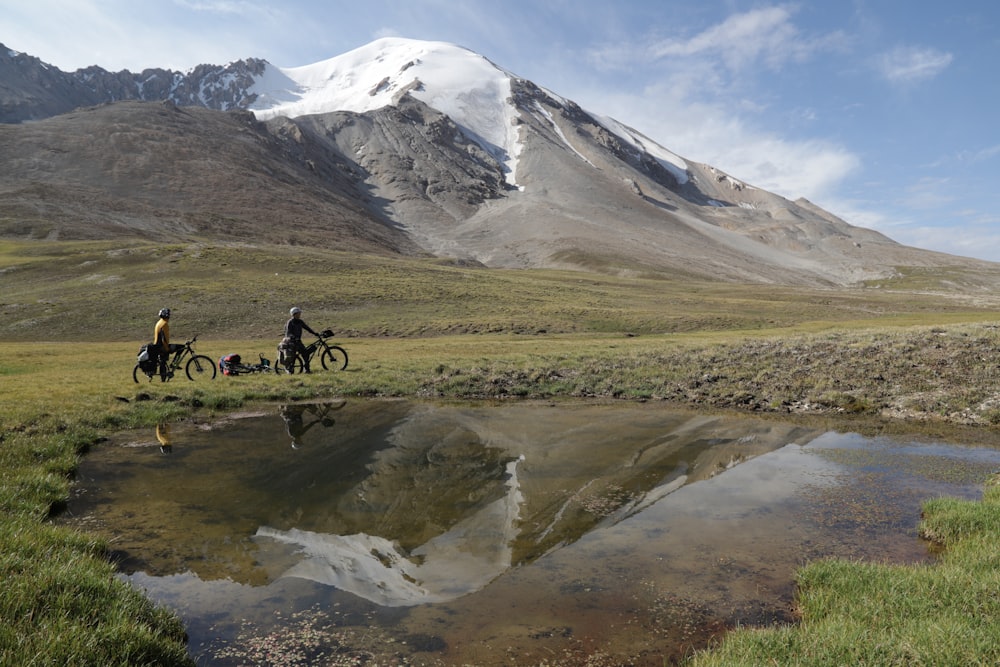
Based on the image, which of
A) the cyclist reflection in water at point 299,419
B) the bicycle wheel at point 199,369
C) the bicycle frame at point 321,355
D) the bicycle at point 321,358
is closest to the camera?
the cyclist reflection in water at point 299,419

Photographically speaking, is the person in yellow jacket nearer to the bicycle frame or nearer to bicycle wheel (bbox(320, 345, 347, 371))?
the bicycle frame

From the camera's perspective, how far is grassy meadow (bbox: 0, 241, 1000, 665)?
19.2ft

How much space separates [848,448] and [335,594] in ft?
48.8

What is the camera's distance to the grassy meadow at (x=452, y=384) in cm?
585

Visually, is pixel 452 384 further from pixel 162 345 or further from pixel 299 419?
pixel 162 345

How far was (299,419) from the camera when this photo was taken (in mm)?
19469

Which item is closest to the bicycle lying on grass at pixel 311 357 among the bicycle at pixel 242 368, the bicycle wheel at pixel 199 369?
the bicycle at pixel 242 368

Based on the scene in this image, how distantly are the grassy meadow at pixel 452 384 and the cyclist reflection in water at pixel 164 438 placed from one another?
689mm

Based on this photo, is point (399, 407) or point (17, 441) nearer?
point (17, 441)

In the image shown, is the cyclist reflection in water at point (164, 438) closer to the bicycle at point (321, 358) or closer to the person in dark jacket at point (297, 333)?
the person in dark jacket at point (297, 333)

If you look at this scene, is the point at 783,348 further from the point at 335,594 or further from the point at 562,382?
the point at 335,594

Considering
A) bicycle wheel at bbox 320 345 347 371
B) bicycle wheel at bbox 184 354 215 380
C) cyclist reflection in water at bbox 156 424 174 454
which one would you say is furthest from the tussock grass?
bicycle wheel at bbox 184 354 215 380

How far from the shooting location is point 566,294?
87062 millimetres

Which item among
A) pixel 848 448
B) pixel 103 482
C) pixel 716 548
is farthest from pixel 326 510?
pixel 848 448
